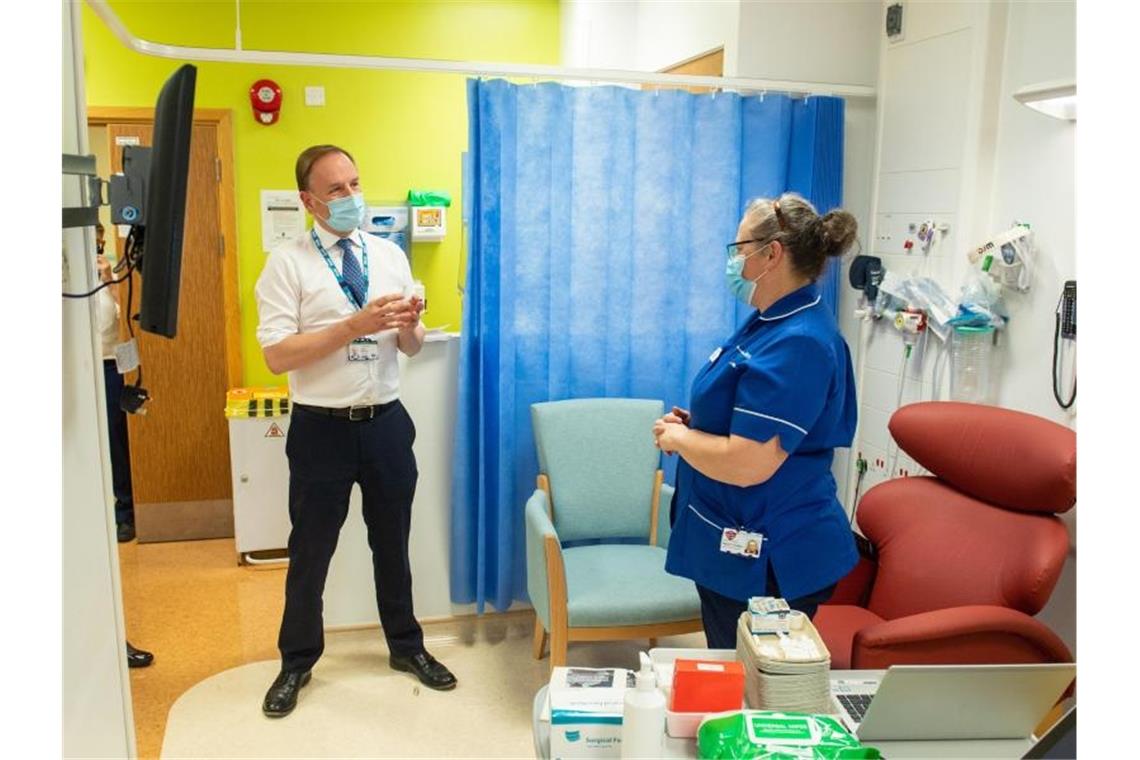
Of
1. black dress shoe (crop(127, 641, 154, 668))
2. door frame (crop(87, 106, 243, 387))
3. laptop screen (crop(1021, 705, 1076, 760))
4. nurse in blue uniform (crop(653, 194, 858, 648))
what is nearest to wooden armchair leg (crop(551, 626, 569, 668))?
nurse in blue uniform (crop(653, 194, 858, 648))

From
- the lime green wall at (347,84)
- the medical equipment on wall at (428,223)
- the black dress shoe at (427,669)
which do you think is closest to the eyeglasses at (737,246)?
the black dress shoe at (427,669)

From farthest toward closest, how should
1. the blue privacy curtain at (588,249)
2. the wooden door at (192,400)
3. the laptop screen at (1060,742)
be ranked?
the wooden door at (192,400) → the blue privacy curtain at (588,249) → the laptop screen at (1060,742)

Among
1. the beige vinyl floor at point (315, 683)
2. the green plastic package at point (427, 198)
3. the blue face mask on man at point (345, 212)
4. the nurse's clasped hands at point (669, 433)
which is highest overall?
the green plastic package at point (427, 198)

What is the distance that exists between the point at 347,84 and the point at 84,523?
3458 mm

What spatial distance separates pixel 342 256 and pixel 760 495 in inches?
58.4

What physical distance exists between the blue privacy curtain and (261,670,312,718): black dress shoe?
694 mm

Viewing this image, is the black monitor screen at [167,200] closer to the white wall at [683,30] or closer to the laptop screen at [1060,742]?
the laptop screen at [1060,742]

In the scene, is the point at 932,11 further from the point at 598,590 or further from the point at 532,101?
the point at 598,590

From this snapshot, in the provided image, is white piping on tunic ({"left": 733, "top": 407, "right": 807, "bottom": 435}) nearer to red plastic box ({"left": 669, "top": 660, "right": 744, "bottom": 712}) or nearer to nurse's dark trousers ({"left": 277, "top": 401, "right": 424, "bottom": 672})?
red plastic box ({"left": 669, "top": 660, "right": 744, "bottom": 712})

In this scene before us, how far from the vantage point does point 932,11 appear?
9.95ft

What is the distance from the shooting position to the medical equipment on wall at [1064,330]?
2529 millimetres

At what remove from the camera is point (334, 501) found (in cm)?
276

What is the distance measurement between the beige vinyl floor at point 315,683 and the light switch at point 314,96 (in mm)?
2362
